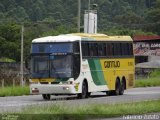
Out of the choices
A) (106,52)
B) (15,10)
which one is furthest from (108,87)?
(15,10)

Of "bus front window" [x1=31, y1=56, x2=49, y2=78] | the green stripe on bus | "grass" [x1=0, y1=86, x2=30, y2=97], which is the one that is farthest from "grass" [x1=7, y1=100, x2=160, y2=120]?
"grass" [x1=0, y1=86, x2=30, y2=97]

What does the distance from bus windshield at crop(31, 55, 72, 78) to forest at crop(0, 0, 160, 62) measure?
55398 mm

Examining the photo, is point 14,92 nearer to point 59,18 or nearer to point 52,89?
point 52,89

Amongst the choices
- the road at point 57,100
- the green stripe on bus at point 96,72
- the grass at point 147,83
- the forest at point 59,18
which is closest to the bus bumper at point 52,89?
the road at point 57,100

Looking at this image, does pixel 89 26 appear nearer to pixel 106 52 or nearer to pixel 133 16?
pixel 106 52

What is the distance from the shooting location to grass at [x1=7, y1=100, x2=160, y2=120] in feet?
58.3

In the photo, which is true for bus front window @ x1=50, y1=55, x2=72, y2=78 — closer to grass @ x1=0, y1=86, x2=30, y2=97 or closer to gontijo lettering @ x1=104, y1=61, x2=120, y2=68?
gontijo lettering @ x1=104, y1=61, x2=120, y2=68

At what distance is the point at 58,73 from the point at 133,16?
86.8 meters

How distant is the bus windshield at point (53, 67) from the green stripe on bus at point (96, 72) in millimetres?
2533

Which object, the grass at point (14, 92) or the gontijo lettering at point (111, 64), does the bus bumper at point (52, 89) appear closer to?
the grass at point (14, 92)

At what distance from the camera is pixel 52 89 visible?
104ft

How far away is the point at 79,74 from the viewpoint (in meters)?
32.8

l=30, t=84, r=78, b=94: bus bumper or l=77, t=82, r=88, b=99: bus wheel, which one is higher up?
l=30, t=84, r=78, b=94: bus bumper

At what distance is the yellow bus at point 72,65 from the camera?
31859 millimetres
